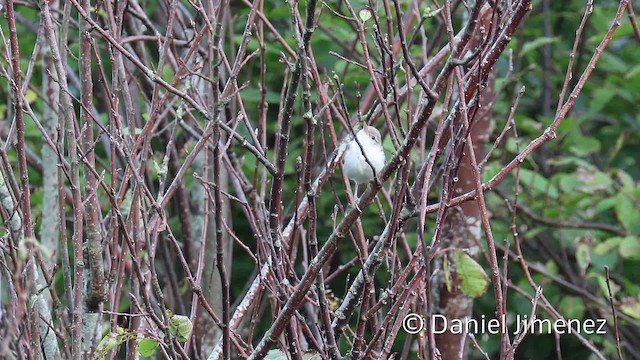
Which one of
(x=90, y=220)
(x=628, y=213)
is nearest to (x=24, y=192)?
(x=90, y=220)

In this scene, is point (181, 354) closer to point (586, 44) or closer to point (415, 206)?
A: point (415, 206)

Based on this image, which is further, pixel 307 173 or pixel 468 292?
pixel 468 292

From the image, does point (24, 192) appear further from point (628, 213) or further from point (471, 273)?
point (628, 213)

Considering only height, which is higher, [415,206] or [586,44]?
[586,44]

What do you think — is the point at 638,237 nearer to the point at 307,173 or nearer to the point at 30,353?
the point at 307,173

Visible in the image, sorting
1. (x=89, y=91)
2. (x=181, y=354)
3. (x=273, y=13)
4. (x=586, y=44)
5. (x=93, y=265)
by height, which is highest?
(x=586, y=44)

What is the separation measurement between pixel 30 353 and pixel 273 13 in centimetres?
219

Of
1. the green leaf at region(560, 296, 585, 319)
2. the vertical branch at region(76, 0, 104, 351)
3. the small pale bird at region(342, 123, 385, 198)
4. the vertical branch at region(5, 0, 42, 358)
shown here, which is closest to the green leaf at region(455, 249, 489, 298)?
the small pale bird at region(342, 123, 385, 198)

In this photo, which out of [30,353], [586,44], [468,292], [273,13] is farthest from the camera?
[586,44]

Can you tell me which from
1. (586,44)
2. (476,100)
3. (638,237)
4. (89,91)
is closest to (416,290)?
(476,100)

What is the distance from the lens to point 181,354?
1.72 m

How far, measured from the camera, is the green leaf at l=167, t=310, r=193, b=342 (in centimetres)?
177

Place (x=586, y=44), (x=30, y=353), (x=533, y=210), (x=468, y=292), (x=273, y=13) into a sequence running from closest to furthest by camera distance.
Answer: (x=30, y=353) → (x=468, y=292) → (x=273, y=13) → (x=533, y=210) → (x=586, y=44)

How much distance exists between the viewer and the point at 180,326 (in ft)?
5.87
